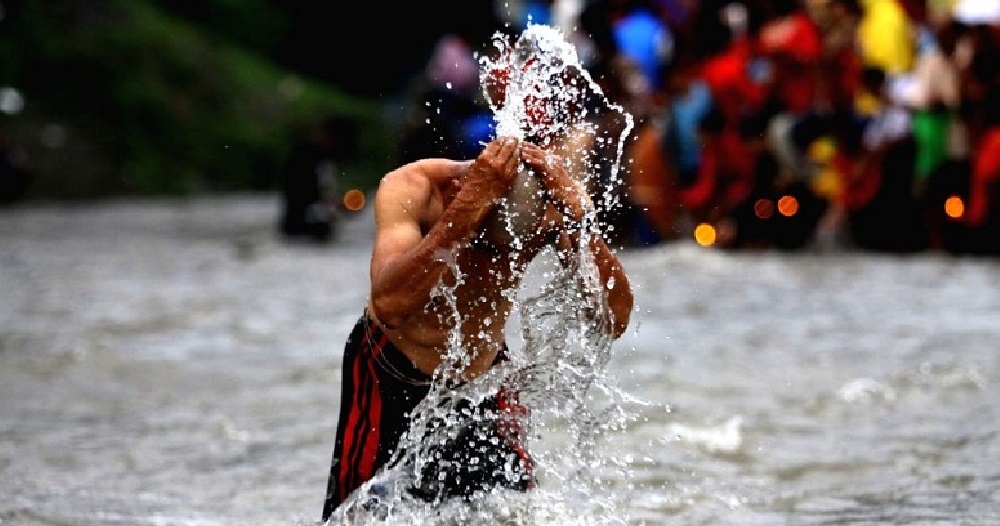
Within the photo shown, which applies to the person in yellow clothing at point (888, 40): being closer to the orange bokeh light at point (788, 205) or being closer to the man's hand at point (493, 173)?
the orange bokeh light at point (788, 205)

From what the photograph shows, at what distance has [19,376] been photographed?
8727 mm

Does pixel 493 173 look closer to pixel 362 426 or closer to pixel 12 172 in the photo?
pixel 362 426

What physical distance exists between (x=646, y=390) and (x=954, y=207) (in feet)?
17.6

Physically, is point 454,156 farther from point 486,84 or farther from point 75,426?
point 75,426

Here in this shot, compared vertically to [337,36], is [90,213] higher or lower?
lower

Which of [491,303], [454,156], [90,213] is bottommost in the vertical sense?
[90,213]

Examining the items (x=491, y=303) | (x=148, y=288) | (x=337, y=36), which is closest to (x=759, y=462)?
(x=491, y=303)

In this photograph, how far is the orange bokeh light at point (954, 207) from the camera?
12.8 meters

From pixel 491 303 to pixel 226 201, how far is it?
17.3m

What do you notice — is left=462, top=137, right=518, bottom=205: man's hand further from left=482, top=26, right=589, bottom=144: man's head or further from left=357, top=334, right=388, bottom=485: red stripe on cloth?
left=357, top=334, right=388, bottom=485: red stripe on cloth

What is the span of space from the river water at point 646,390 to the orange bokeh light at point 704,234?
0.18m

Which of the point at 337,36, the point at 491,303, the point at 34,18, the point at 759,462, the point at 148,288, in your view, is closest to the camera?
the point at 491,303

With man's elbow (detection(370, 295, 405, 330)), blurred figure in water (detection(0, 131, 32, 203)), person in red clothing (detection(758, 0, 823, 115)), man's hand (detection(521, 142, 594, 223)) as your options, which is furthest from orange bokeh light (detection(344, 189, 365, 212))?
man's hand (detection(521, 142, 594, 223))

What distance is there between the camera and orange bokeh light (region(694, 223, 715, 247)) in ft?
45.7
